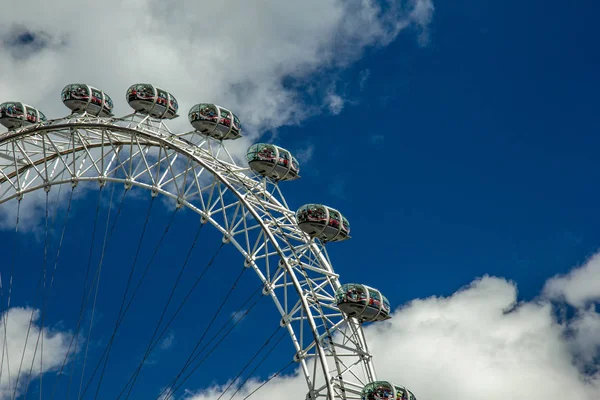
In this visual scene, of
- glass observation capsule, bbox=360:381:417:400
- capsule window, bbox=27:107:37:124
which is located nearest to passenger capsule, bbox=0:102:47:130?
capsule window, bbox=27:107:37:124

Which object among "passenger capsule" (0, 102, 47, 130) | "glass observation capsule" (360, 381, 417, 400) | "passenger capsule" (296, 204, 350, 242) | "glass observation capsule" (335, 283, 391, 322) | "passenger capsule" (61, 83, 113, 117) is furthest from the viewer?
"passenger capsule" (0, 102, 47, 130)

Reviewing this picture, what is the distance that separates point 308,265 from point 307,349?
3497mm

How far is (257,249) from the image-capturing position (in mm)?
34531

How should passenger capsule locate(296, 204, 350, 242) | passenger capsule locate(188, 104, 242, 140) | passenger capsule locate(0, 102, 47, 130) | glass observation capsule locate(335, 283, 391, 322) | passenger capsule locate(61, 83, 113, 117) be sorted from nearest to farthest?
glass observation capsule locate(335, 283, 391, 322) < passenger capsule locate(296, 204, 350, 242) < passenger capsule locate(188, 104, 242, 140) < passenger capsule locate(61, 83, 113, 117) < passenger capsule locate(0, 102, 47, 130)

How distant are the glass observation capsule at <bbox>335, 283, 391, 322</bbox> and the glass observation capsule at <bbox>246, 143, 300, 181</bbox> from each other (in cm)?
547

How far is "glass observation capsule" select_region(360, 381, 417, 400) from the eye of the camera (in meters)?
30.4

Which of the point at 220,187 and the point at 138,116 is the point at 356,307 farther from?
the point at 138,116

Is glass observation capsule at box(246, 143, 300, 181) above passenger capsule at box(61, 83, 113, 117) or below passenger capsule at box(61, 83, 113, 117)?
below

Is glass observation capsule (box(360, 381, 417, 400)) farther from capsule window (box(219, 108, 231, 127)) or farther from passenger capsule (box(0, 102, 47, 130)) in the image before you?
passenger capsule (box(0, 102, 47, 130))

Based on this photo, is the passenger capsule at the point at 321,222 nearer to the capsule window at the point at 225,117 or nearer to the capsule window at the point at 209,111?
the capsule window at the point at 225,117

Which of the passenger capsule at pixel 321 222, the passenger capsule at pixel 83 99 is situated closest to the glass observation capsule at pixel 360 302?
the passenger capsule at pixel 321 222

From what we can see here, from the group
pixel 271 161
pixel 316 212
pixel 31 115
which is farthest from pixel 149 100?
pixel 316 212

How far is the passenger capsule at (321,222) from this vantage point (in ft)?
111

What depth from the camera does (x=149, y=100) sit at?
37.0m
